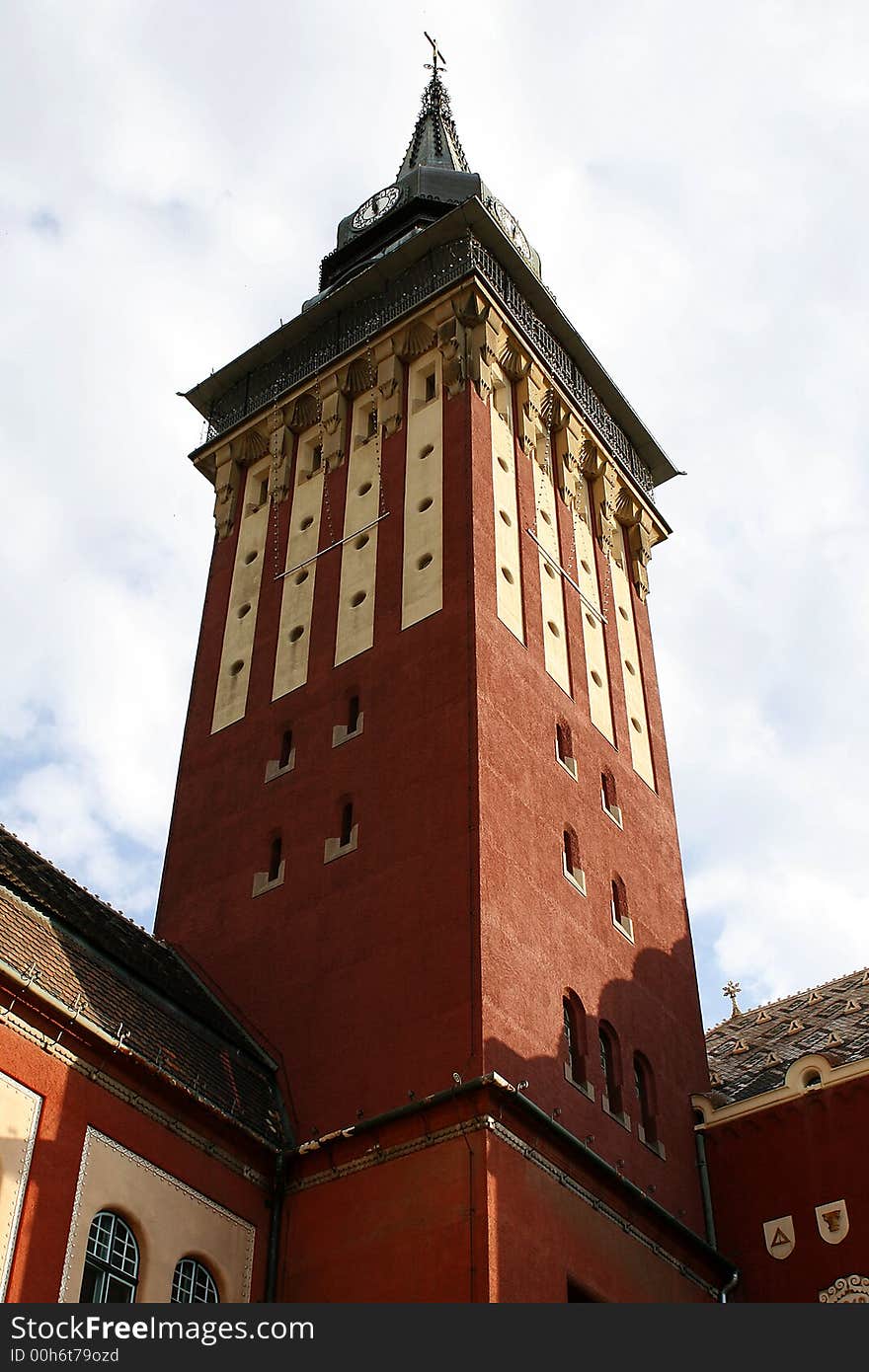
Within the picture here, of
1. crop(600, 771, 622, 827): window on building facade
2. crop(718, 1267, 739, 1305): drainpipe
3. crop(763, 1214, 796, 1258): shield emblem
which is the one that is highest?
crop(600, 771, 622, 827): window on building facade

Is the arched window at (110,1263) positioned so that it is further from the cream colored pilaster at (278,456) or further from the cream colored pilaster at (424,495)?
the cream colored pilaster at (278,456)

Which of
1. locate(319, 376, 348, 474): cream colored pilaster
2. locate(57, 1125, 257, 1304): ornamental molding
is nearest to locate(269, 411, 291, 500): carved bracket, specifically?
locate(319, 376, 348, 474): cream colored pilaster

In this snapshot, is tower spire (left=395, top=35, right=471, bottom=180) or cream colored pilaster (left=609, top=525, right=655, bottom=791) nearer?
cream colored pilaster (left=609, top=525, right=655, bottom=791)

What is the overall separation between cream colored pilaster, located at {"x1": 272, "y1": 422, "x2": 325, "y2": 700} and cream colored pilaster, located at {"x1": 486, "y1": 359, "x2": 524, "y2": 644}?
3.77 m

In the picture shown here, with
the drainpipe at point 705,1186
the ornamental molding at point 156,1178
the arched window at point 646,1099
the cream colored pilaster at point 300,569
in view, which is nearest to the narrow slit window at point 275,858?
the cream colored pilaster at point 300,569

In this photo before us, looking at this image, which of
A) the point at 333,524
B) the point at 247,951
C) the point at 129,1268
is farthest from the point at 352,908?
the point at 333,524

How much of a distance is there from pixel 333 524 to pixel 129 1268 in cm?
1631

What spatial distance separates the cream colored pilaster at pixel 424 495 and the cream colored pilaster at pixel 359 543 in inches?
31.1

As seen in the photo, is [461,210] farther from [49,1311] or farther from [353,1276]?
[49,1311]

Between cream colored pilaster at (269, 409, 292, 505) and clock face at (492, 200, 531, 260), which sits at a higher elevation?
clock face at (492, 200, 531, 260)

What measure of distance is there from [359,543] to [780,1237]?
47.1 feet

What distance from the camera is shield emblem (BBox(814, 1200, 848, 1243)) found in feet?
82.9

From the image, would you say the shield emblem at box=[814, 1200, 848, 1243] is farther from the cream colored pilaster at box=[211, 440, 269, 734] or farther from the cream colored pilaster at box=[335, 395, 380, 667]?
the cream colored pilaster at box=[211, 440, 269, 734]

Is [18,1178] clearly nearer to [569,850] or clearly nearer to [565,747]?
[569,850]
